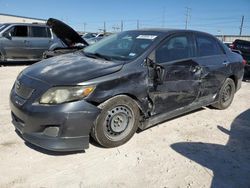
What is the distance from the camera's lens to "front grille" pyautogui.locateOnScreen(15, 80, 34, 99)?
3.46 meters

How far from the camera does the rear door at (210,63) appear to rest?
16.2 ft

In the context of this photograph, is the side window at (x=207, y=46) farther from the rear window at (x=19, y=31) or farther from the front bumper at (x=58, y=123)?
the rear window at (x=19, y=31)

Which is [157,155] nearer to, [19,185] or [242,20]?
[19,185]

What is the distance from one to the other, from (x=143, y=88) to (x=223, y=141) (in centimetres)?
154

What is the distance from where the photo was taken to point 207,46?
5.23 meters

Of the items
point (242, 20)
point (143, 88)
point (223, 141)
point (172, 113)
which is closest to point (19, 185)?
point (143, 88)

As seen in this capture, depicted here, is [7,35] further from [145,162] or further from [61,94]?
[145,162]

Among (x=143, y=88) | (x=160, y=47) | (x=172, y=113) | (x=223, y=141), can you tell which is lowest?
(x=223, y=141)

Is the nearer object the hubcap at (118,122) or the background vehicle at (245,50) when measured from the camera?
the hubcap at (118,122)

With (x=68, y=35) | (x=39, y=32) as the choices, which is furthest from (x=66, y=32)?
(x=39, y=32)

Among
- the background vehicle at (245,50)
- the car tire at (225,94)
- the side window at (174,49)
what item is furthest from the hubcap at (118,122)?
the background vehicle at (245,50)

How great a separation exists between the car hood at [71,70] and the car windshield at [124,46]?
0.99ft

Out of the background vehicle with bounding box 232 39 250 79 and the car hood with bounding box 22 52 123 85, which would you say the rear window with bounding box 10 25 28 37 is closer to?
the car hood with bounding box 22 52 123 85

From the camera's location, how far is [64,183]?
9.77 feet
